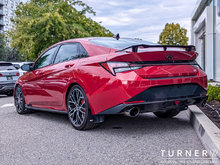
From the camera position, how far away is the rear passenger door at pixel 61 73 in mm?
5297

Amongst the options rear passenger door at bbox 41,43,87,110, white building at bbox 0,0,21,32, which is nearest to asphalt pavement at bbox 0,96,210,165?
rear passenger door at bbox 41,43,87,110

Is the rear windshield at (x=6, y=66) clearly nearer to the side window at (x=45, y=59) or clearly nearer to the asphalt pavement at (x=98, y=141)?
the side window at (x=45, y=59)

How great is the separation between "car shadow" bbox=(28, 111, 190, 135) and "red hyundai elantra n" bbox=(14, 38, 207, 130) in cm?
41

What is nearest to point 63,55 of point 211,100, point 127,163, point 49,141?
point 49,141

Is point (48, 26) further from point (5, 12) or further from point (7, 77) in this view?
point (5, 12)

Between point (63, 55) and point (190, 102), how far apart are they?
2.41 metres

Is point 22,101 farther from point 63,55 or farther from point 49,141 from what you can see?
point 49,141

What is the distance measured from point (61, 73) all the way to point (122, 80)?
1590mm

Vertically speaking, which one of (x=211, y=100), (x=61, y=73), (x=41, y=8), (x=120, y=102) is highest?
(x=41, y=8)

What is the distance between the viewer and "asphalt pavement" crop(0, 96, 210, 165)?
3592 millimetres

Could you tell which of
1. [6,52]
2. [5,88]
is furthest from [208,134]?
[6,52]

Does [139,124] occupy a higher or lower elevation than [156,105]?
lower

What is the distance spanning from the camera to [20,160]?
Answer: 11.9 feet

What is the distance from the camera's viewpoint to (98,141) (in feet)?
14.5
